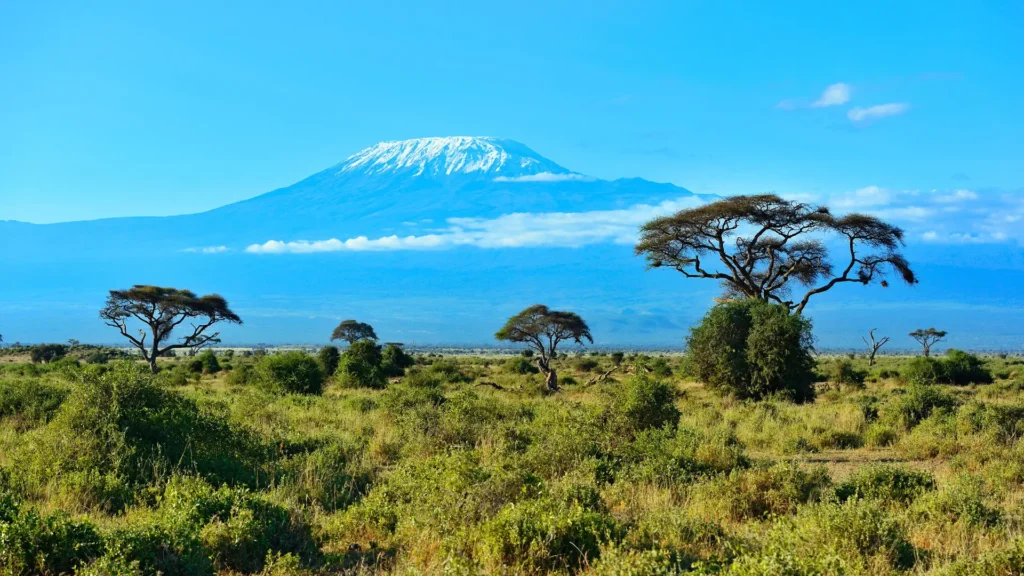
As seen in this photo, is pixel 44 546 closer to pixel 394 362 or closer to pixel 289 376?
pixel 289 376

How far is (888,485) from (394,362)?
33407mm

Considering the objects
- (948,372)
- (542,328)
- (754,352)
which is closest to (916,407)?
(754,352)

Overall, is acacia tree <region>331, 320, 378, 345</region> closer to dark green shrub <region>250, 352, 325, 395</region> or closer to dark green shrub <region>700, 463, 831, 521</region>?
dark green shrub <region>250, 352, 325, 395</region>

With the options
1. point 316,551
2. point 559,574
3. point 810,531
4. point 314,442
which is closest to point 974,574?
point 810,531

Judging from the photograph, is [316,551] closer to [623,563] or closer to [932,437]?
[623,563]

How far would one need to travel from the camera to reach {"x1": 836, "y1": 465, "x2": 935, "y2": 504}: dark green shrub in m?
7.87

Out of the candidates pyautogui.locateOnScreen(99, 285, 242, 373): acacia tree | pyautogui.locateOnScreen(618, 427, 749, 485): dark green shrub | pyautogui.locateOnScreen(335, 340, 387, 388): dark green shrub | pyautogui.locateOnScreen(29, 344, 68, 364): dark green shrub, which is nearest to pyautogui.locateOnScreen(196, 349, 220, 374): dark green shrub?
pyautogui.locateOnScreen(99, 285, 242, 373): acacia tree

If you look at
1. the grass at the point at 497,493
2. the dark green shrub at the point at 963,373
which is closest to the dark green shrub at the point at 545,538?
the grass at the point at 497,493

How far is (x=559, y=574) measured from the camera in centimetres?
554

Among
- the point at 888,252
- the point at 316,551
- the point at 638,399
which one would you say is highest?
the point at 888,252

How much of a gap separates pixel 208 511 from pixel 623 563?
12.4ft

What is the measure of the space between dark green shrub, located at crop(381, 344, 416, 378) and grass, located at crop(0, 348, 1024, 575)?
21924mm

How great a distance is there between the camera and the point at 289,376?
24344 millimetres

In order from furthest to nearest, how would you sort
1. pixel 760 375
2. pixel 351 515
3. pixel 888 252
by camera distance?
pixel 888 252 < pixel 760 375 < pixel 351 515
